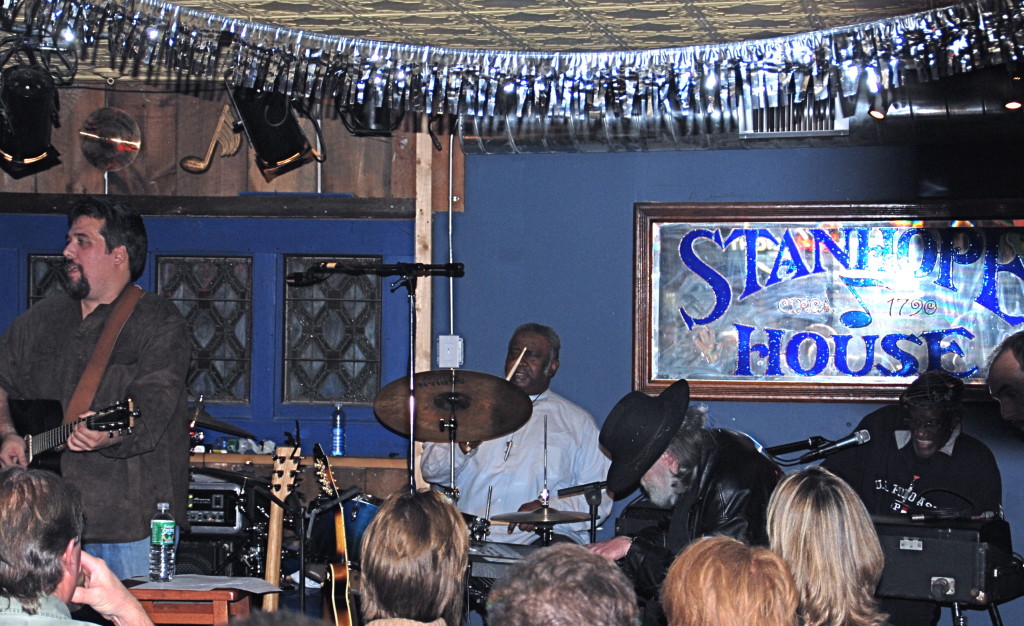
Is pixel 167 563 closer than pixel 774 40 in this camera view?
No

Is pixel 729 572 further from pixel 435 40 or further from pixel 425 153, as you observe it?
pixel 425 153

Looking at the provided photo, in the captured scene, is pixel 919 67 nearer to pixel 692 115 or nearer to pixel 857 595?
pixel 857 595

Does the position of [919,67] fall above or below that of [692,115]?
below

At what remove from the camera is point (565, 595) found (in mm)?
1944

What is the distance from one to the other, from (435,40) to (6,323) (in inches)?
143

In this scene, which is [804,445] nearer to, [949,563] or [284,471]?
[949,563]

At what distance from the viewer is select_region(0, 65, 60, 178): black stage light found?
232 inches

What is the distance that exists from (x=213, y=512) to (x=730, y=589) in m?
4.48

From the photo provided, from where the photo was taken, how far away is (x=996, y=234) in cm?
600

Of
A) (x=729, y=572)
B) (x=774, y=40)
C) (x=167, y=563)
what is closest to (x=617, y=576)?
(x=729, y=572)

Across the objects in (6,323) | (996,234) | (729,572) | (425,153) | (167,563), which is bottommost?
(167,563)

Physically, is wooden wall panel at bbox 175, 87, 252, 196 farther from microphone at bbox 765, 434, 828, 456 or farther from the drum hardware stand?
microphone at bbox 765, 434, 828, 456

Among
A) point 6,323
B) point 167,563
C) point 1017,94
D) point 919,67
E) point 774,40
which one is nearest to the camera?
point 774,40

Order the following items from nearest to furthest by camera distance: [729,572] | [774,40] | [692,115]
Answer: [729,572] < [774,40] < [692,115]
